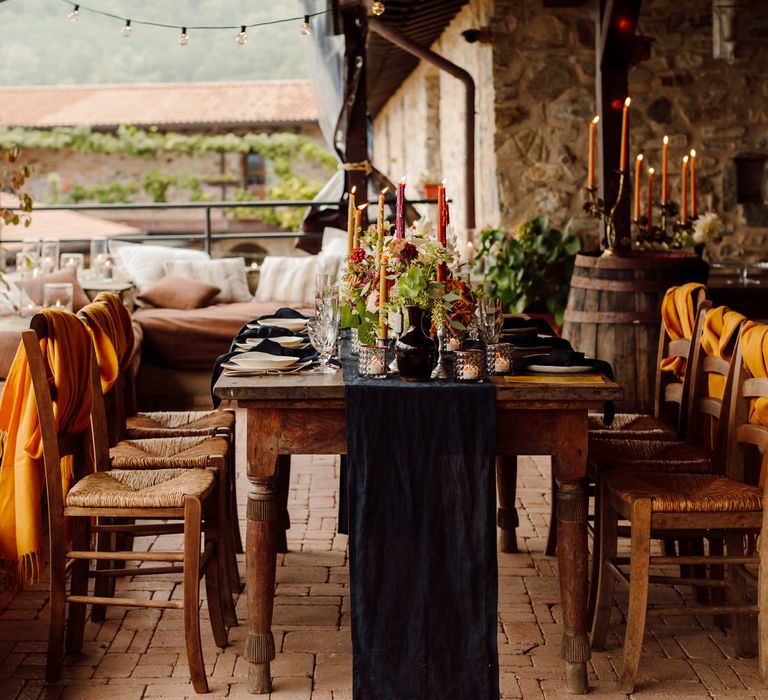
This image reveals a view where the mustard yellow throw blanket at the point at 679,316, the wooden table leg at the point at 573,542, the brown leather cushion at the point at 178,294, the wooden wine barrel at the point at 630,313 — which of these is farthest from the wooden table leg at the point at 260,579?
the brown leather cushion at the point at 178,294

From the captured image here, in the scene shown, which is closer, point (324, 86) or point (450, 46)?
point (324, 86)

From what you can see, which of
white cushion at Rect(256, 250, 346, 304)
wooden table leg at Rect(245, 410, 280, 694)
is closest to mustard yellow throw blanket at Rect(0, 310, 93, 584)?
wooden table leg at Rect(245, 410, 280, 694)

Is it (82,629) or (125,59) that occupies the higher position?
(125,59)

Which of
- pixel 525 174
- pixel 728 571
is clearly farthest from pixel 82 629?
pixel 525 174

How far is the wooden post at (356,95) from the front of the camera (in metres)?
6.12

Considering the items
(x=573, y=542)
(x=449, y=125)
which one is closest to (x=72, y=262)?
(x=573, y=542)

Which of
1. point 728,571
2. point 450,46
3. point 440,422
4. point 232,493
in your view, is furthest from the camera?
point 450,46

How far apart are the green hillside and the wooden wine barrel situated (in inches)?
1202

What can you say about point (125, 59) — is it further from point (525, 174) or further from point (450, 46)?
point (525, 174)

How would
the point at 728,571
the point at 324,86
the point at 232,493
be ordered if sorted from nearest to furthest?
the point at 728,571
the point at 232,493
the point at 324,86

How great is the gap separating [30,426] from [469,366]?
123cm

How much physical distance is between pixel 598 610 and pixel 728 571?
0.37 meters

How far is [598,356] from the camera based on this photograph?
15.5 ft

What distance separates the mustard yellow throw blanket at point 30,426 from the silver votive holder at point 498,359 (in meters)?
1.12
